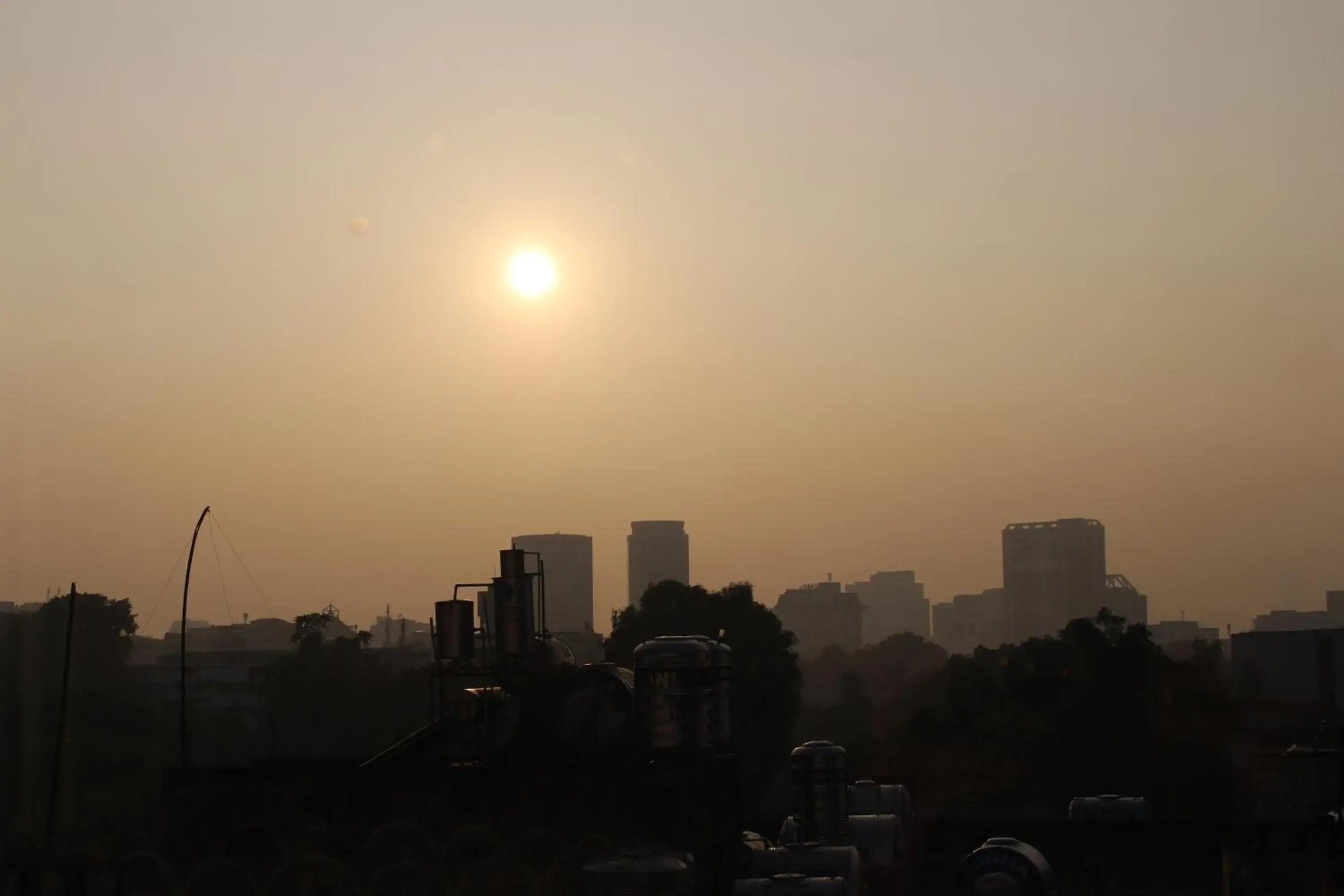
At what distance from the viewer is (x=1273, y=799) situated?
4978 centimetres

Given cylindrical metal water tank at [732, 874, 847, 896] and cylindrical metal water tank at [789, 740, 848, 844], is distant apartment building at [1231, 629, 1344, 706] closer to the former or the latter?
cylindrical metal water tank at [789, 740, 848, 844]

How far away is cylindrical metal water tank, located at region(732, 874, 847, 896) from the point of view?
28.0m

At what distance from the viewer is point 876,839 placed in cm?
3597

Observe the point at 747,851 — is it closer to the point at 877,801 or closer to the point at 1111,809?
the point at 877,801

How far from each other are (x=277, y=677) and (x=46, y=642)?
99.6 feet

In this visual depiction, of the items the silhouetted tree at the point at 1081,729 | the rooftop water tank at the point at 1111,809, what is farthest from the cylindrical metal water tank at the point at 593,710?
the silhouetted tree at the point at 1081,729

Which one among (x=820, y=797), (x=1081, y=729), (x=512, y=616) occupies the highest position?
(x=512, y=616)

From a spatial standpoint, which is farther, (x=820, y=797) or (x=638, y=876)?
(x=820, y=797)

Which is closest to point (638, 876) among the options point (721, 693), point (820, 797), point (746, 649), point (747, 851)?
point (747, 851)

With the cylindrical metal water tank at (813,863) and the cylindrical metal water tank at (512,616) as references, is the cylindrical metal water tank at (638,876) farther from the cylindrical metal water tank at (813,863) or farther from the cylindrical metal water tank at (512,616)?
the cylindrical metal water tank at (512,616)

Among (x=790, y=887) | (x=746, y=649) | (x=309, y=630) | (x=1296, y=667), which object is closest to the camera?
(x=790, y=887)

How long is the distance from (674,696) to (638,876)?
664 centimetres

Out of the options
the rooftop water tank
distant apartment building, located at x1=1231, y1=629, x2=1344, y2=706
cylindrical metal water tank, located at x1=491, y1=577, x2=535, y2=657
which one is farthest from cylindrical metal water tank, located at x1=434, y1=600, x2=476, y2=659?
distant apartment building, located at x1=1231, y1=629, x2=1344, y2=706

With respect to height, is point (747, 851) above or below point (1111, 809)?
above
